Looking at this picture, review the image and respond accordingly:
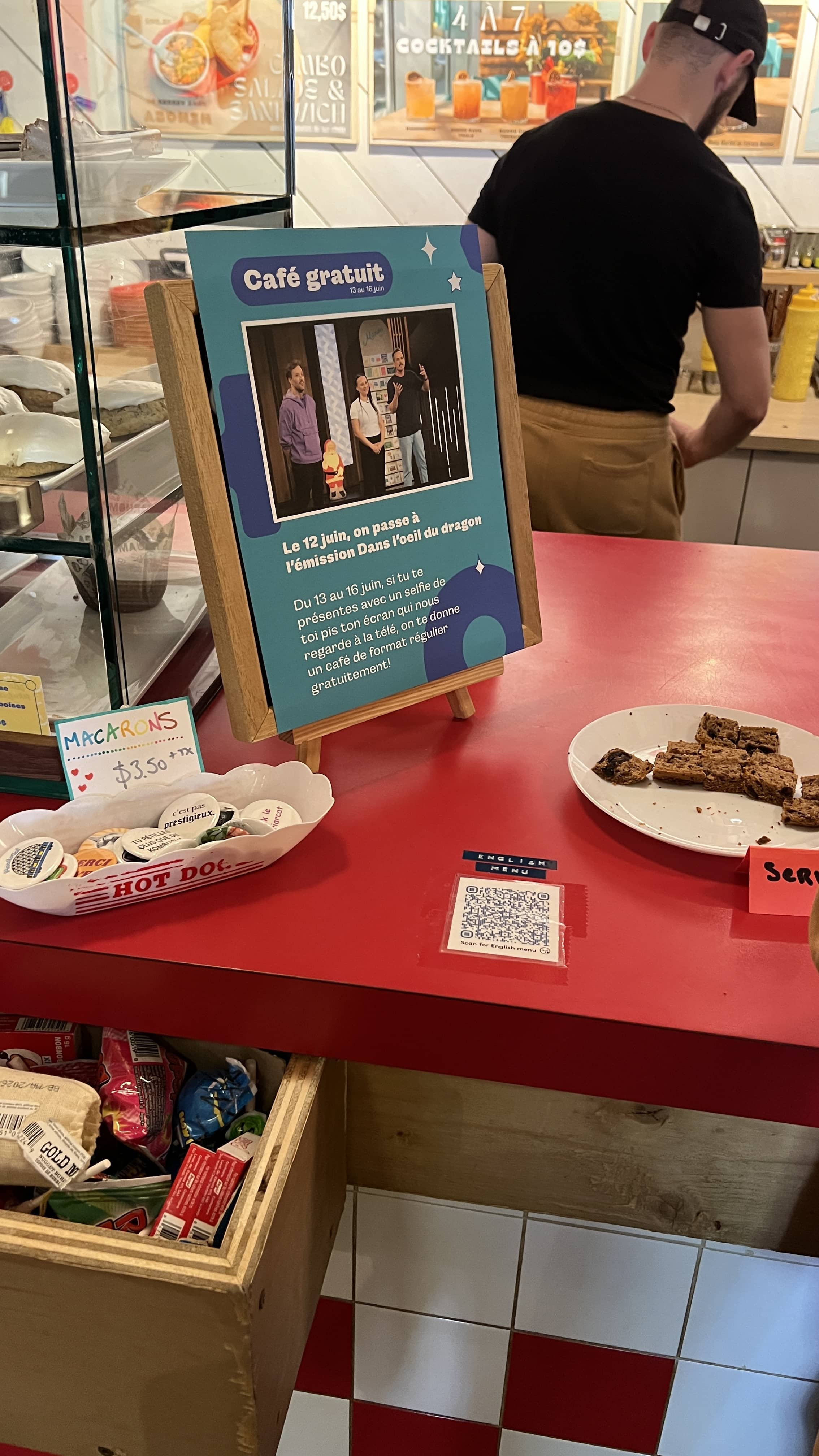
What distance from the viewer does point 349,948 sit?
2.59 ft

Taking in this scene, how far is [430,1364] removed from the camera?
1.19 meters

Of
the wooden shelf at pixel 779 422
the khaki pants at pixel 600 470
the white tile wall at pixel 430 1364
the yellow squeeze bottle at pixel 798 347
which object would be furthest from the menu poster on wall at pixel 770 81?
the white tile wall at pixel 430 1364

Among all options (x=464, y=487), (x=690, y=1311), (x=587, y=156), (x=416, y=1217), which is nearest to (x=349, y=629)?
(x=464, y=487)

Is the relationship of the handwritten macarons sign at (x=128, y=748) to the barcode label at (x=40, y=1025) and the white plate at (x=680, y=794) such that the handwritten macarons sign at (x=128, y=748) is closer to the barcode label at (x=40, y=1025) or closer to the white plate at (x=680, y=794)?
the barcode label at (x=40, y=1025)

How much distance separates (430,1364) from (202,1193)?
0.62 metres

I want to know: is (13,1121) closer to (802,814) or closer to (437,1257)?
(437,1257)

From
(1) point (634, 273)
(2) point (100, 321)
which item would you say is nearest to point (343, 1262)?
(2) point (100, 321)

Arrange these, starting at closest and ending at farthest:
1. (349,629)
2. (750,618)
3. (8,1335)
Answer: (8,1335) → (349,629) → (750,618)

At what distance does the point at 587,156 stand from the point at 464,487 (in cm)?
127

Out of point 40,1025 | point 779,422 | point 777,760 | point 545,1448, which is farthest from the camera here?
point 779,422

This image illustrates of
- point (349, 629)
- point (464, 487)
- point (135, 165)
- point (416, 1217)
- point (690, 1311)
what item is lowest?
point (690, 1311)

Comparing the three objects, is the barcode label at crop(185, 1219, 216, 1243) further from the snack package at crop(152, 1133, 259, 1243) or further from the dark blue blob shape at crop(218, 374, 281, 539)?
the dark blue blob shape at crop(218, 374, 281, 539)

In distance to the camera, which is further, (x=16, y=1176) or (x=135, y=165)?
(x=135, y=165)

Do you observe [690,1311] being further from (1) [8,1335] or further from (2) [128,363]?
(2) [128,363]
